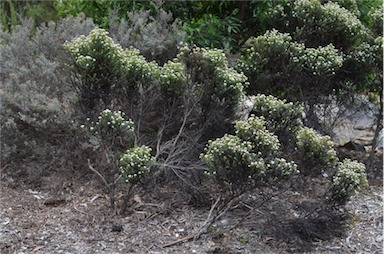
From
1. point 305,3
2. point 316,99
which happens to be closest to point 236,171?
point 316,99

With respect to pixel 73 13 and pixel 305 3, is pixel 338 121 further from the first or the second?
pixel 73 13

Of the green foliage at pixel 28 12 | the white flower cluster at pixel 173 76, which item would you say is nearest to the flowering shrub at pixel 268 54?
the white flower cluster at pixel 173 76

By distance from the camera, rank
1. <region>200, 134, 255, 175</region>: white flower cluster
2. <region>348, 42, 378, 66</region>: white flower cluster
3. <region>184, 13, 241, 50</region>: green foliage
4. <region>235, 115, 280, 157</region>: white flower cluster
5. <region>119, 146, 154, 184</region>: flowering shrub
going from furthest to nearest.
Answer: <region>184, 13, 241, 50</region>: green foliage < <region>348, 42, 378, 66</region>: white flower cluster < <region>119, 146, 154, 184</region>: flowering shrub < <region>235, 115, 280, 157</region>: white flower cluster < <region>200, 134, 255, 175</region>: white flower cluster

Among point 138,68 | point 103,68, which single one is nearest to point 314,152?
point 138,68

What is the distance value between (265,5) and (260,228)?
8.09ft

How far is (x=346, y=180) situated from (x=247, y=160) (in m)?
0.81

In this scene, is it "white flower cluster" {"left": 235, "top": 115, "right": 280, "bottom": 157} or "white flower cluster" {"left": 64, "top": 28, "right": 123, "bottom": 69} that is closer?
"white flower cluster" {"left": 235, "top": 115, "right": 280, "bottom": 157}

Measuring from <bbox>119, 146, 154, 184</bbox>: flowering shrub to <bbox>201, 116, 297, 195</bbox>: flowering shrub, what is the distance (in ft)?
1.38

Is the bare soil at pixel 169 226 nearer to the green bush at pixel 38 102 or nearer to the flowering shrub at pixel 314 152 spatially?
the flowering shrub at pixel 314 152

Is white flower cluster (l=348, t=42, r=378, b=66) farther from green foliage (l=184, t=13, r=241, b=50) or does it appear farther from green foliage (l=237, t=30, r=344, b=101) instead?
green foliage (l=184, t=13, r=241, b=50)

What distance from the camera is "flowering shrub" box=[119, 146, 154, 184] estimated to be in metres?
3.92

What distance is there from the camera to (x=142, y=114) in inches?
178

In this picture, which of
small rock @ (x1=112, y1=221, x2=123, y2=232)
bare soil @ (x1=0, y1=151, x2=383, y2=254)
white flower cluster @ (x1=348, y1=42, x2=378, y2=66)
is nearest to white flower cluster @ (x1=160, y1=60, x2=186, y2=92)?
bare soil @ (x1=0, y1=151, x2=383, y2=254)

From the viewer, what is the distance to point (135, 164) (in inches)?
154
